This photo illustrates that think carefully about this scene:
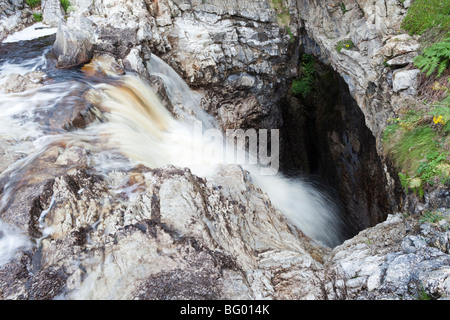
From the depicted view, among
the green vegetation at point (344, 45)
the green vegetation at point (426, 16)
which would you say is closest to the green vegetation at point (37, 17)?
the green vegetation at point (344, 45)

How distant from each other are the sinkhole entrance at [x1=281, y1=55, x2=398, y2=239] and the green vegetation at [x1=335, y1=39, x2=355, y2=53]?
117cm

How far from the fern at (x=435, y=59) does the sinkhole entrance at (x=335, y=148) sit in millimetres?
2293

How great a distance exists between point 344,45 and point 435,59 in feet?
10.3

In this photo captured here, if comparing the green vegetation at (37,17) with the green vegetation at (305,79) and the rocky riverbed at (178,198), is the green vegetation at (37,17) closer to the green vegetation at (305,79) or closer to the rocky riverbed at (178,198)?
the rocky riverbed at (178,198)

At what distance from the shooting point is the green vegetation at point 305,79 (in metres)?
11.4

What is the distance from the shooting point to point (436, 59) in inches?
219

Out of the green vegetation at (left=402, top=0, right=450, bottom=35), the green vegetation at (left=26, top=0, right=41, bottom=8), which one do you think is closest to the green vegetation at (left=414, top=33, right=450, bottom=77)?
the green vegetation at (left=402, top=0, right=450, bottom=35)

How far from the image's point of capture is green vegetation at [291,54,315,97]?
1140cm

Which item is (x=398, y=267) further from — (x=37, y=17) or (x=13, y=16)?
(x=13, y=16)

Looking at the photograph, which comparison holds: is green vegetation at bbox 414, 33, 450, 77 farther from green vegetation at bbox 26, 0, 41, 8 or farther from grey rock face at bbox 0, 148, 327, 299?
green vegetation at bbox 26, 0, 41, 8

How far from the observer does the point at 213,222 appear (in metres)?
3.89

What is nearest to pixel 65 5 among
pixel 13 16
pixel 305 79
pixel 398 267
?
pixel 13 16
